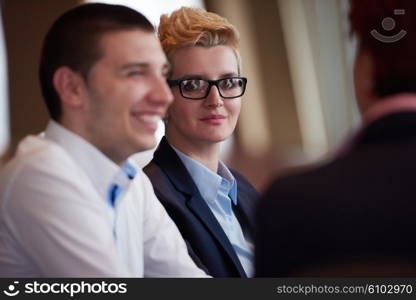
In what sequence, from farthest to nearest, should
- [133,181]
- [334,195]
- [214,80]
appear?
1. [214,80]
2. [133,181]
3. [334,195]

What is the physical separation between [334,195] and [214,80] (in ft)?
3.20

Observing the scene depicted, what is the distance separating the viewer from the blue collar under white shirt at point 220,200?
1.93 m

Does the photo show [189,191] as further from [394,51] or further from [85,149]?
[394,51]

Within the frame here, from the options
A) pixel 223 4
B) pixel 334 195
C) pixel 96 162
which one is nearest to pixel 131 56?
pixel 96 162

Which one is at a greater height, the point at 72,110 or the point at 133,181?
the point at 72,110

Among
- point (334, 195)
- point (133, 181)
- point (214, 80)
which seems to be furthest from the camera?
point (214, 80)

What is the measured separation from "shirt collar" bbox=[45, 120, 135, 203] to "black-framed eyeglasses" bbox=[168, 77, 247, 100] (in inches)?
19.5

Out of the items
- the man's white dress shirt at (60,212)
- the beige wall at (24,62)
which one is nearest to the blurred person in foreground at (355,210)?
the man's white dress shirt at (60,212)

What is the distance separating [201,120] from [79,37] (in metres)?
0.58

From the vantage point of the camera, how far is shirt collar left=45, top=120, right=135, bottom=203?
1500 mm

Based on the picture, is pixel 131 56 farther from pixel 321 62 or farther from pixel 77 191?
pixel 321 62

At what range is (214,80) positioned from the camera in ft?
6.43

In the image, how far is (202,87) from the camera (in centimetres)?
196

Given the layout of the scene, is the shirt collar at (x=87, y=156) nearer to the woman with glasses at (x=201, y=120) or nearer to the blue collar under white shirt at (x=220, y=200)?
the woman with glasses at (x=201, y=120)
